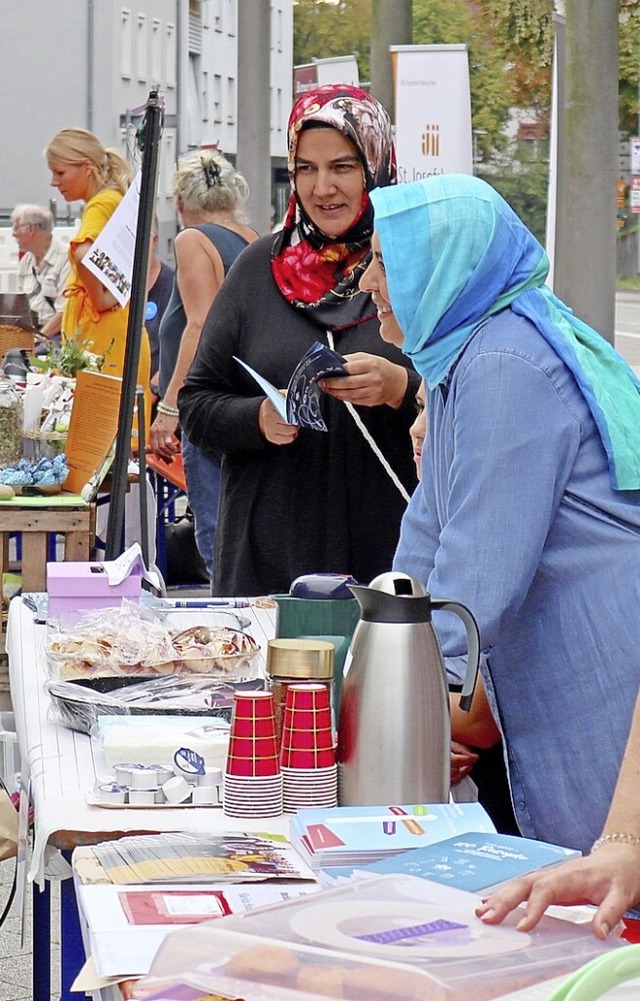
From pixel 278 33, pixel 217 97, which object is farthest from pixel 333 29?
A: pixel 217 97

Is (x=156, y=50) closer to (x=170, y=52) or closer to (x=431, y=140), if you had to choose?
(x=170, y=52)

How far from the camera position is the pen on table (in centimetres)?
314

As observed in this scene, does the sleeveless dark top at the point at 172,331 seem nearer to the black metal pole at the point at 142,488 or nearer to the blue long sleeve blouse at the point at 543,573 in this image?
the black metal pole at the point at 142,488

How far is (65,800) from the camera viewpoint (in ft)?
6.41

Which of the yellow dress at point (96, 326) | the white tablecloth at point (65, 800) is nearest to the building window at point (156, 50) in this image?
the yellow dress at point (96, 326)

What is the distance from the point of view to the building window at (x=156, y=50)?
147 feet

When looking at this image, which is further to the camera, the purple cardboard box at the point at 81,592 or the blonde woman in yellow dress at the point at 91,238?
the blonde woman in yellow dress at the point at 91,238

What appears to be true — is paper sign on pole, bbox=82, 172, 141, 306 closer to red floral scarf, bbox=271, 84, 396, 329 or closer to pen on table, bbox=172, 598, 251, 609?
red floral scarf, bbox=271, 84, 396, 329

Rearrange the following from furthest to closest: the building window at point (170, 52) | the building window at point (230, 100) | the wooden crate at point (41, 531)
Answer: the building window at point (230, 100) < the building window at point (170, 52) < the wooden crate at point (41, 531)

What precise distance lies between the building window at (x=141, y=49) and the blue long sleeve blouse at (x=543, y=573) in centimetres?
4266

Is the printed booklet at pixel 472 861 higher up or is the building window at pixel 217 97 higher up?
the building window at pixel 217 97

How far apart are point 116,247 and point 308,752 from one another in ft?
8.74

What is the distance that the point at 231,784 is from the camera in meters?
1.92

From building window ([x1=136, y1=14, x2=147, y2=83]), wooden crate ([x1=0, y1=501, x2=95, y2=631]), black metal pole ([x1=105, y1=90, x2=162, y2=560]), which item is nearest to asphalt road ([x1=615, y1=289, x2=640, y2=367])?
wooden crate ([x1=0, y1=501, x2=95, y2=631])
